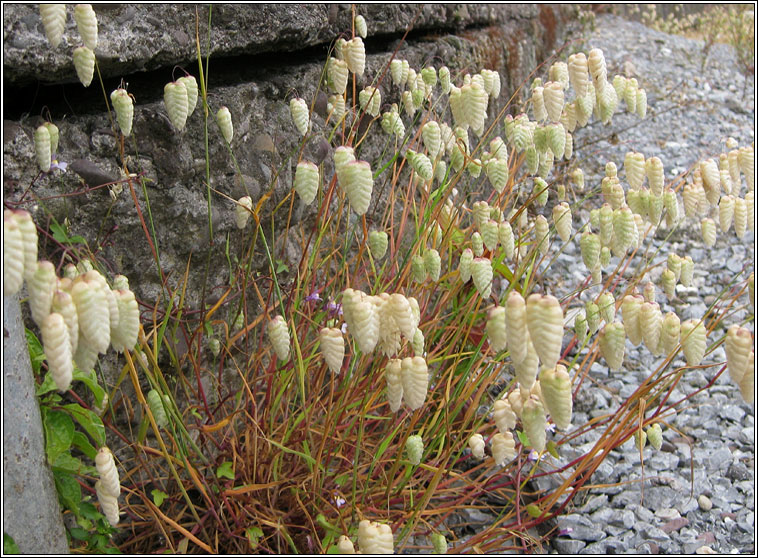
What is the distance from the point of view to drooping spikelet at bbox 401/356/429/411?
1134 mm

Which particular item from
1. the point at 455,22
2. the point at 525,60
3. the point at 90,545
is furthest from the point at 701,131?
the point at 90,545

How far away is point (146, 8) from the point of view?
5.05 feet

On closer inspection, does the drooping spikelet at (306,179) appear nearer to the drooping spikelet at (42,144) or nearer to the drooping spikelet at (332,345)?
the drooping spikelet at (332,345)

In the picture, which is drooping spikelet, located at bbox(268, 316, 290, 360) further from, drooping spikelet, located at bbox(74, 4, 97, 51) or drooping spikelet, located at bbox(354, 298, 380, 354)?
drooping spikelet, located at bbox(74, 4, 97, 51)

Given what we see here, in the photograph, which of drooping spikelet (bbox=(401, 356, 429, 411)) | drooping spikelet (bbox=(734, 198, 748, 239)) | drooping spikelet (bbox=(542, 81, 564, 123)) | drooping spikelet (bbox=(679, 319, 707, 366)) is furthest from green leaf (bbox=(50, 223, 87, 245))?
drooping spikelet (bbox=(734, 198, 748, 239))

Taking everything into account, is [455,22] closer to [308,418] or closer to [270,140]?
[270,140]

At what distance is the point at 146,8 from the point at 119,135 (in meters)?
0.26

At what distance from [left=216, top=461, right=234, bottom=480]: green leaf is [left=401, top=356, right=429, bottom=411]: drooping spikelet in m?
0.54

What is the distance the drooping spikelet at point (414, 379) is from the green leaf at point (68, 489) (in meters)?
0.65

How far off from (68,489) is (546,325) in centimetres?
94

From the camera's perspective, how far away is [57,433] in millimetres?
1298

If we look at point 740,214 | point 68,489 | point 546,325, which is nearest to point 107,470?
point 68,489

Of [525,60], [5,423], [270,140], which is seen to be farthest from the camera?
[525,60]

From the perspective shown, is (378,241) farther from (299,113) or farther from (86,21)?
(86,21)
